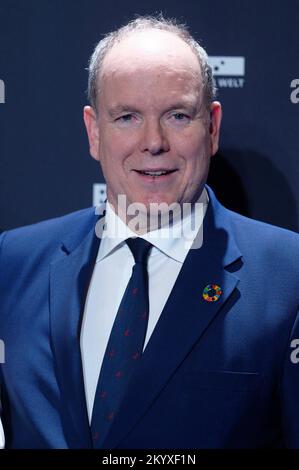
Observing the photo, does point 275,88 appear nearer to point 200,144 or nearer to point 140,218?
point 200,144

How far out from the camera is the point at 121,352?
1588 mm

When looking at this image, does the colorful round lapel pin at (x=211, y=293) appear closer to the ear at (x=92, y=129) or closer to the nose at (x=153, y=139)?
the nose at (x=153, y=139)

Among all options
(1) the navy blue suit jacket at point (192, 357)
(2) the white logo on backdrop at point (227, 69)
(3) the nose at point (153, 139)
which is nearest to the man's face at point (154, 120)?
(3) the nose at point (153, 139)

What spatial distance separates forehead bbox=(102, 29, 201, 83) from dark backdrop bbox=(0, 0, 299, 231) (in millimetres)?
258

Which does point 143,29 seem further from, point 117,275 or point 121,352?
point 121,352

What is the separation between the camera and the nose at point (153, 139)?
5.21ft

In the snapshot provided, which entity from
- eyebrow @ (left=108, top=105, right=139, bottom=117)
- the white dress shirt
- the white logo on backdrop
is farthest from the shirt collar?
the white logo on backdrop

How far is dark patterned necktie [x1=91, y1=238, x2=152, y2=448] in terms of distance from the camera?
156 centimetres

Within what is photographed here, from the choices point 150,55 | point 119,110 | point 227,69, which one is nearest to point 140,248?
point 119,110

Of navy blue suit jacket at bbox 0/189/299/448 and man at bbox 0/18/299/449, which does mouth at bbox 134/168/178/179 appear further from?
navy blue suit jacket at bbox 0/189/299/448

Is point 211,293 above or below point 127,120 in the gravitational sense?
below

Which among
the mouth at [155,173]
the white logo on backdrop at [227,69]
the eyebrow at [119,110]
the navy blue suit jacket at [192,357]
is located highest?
the white logo on backdrop at [227,69]

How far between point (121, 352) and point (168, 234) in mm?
264

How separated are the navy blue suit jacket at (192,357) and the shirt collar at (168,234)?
24 mm
